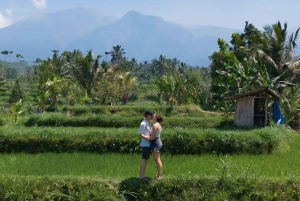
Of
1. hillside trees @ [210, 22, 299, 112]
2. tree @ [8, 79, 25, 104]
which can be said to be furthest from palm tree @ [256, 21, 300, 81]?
tree @ [8, 79, 25, 104]

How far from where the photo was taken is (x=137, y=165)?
30.3 ft

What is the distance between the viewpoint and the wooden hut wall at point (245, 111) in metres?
15.1

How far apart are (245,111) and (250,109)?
0.23 metres

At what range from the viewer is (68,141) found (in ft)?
37.1

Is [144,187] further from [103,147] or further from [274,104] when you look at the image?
[274,104]

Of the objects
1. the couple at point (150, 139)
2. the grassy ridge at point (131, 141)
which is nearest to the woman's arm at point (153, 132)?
the couple at point (150, 139)

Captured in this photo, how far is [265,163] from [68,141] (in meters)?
5.45

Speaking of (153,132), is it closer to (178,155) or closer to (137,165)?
(137,165)

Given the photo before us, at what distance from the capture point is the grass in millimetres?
8156

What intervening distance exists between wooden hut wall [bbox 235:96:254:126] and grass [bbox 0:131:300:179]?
4.11m

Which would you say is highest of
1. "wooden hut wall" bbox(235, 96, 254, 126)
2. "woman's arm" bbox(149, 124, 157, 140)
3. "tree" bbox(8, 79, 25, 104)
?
"tree" bbox(8, 79, 25, 104)

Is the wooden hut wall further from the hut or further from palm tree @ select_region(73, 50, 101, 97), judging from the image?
palm tree @ select_region(73, 50, 101, 97)

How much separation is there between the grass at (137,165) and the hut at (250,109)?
408cm

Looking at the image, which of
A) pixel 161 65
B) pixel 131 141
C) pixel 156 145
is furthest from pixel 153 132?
pixel 161 65
